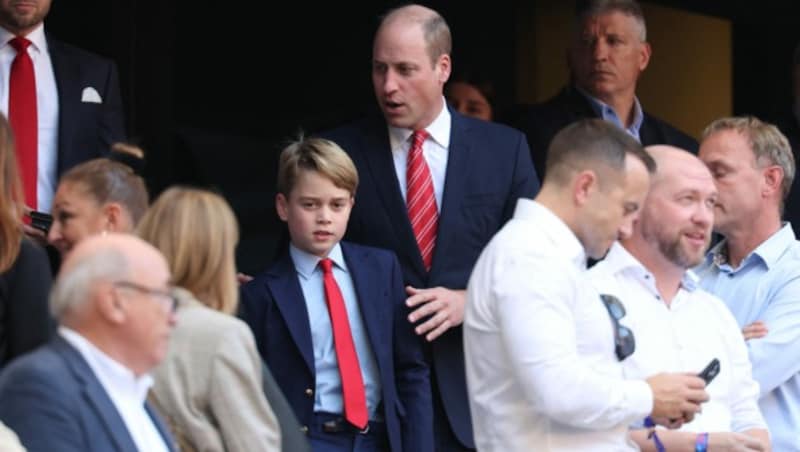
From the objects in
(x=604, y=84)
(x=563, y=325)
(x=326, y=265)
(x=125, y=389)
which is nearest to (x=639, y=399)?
(x=563, y=325)

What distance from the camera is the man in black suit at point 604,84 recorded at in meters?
7.70

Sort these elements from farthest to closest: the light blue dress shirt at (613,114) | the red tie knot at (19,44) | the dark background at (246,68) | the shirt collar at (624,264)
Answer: the dark background at (246,68), the light blue dress shirt at (613,114), the red tie knot at (19,44), the shirt collar at (624,264)

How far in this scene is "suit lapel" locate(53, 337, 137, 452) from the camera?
165 inches

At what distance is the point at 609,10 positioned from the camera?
782cm

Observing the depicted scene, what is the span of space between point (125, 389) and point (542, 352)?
42.5 inches

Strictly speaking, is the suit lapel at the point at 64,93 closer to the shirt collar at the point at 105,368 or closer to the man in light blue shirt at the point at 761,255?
the man in light blue shirt at the point at 761,255

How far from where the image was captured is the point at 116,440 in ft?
13.9

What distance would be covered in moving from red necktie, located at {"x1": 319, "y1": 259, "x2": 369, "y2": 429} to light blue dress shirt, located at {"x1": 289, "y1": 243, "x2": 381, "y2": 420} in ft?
0.07

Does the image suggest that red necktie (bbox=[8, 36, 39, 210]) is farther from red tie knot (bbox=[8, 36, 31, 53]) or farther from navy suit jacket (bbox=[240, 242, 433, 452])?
navy suit jacket (bbox=[240, 242, 433, 452])

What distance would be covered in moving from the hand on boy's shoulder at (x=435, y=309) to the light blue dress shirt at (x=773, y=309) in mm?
864

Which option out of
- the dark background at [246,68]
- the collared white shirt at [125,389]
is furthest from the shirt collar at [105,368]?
the dark background at [246,68]

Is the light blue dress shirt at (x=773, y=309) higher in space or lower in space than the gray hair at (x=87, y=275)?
→ lower

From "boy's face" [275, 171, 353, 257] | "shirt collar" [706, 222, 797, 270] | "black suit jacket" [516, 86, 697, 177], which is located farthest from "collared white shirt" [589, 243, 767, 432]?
"black suit jacket" [516, 86, 697, 177]

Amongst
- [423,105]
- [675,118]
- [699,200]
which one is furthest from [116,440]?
[675,118]
